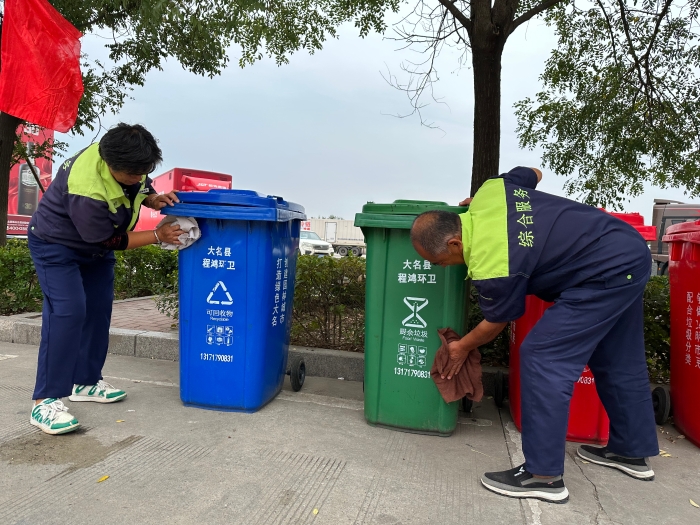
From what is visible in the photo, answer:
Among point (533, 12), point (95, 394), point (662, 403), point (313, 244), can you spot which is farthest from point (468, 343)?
point (313, 244)

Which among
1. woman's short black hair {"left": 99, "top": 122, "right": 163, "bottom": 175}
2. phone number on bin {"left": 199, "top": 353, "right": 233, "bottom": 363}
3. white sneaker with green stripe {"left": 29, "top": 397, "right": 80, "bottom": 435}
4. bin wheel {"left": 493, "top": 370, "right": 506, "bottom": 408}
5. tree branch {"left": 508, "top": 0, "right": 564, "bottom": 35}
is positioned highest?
tree branch {"left": 508, "top": 0, "right": 564, "bottom": 35}

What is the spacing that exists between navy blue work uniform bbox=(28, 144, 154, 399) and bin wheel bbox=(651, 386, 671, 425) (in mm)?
3410

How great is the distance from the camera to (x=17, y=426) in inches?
119

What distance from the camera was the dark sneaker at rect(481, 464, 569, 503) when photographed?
2.44m

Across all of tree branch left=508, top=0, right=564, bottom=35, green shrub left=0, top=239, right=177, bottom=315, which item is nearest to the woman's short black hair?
green shrub left=0, top=239, right=177, bottom=315

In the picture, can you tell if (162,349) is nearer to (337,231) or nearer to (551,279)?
(551,279)

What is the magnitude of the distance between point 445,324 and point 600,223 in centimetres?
98

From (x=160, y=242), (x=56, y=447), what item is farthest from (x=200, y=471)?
(x=160, y=242)

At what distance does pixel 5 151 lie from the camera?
7.80 m

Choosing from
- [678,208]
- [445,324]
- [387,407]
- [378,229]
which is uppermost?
[678,208]

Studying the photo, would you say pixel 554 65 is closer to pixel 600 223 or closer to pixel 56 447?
pixel 600 223

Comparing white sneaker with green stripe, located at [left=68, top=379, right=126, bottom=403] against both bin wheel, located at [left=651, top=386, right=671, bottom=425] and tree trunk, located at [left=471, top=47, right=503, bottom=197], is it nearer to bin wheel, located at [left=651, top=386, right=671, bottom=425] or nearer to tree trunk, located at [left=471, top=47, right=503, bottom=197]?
bin wheel, located at [left=651, top=386, right=671, bottom=425]

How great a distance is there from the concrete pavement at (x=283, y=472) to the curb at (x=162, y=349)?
719 mm

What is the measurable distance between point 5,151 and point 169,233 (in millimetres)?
6106
